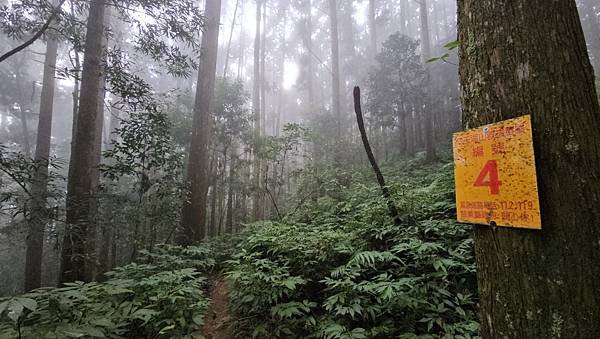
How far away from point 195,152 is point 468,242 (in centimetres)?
618

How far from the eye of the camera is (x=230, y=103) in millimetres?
10633

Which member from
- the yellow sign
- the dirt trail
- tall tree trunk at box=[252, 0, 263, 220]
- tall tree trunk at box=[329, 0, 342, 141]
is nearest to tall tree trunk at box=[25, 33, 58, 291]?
the dirt trail

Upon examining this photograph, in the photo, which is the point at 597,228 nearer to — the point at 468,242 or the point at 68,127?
the point at 468,242

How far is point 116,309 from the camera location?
2.63 m

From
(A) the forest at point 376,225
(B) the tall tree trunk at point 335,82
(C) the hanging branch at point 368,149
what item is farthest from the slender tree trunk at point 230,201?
(C) the hanging branch at point 368,149

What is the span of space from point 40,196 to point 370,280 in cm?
441

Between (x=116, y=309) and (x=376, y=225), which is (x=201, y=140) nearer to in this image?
(x=376, y=225)

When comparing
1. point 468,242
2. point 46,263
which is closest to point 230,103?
point 468,242

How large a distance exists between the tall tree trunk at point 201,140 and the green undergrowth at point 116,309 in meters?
1.93

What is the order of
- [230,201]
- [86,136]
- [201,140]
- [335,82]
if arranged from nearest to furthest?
[86,136] < [201,140] < [230,201] < [335,82]

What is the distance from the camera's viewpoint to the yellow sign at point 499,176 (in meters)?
1.02

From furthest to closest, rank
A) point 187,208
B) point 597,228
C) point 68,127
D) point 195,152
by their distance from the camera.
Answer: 1. point 68,127
2. point 195,152
3. point 187,208
4. point 597,228

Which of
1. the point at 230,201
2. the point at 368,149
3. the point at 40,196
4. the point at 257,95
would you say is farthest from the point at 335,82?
the point at 40,196

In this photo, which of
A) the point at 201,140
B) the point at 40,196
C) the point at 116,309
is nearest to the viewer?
the point at 116,309
